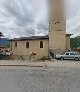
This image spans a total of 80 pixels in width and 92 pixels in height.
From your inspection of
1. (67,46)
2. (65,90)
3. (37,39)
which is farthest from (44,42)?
(65,90)

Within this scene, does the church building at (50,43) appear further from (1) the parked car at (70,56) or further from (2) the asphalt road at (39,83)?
(2) the asphalt road at (39,83)

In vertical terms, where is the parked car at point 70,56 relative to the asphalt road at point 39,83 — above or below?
above

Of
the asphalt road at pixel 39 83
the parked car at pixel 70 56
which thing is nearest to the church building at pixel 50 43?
the parked car at pixel 70 56

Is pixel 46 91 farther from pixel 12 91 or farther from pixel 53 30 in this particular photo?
pixel 53 30

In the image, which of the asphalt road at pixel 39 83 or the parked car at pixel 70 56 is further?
the parked car at pixel 70 56

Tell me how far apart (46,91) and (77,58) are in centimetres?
2720

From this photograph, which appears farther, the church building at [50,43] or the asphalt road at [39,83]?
the church building at [50,43]

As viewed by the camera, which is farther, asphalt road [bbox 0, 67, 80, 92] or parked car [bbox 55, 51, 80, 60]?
parked car [bbox 55, 51, 80, 60]

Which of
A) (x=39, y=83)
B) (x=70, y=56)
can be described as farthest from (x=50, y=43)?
(x=39, y=83)

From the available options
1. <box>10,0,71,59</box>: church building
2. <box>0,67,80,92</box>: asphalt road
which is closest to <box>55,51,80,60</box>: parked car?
<box>10,0,71,59</box>: church building

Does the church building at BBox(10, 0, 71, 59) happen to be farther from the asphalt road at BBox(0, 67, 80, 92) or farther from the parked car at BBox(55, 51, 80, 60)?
the asphalt road at BBox(0, 67, 80, 92)

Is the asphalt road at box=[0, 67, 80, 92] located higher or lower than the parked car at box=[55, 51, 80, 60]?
lower

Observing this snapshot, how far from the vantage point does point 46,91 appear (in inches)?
314

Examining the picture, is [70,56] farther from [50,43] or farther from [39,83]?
[39,83]
